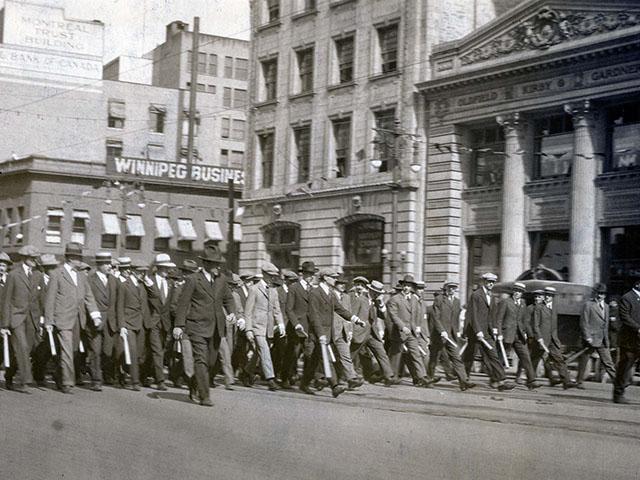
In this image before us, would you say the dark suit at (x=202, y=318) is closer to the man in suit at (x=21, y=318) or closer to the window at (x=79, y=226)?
the man in suit at (x=21, y=318)

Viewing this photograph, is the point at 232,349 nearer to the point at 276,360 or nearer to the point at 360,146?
the point at 276,360

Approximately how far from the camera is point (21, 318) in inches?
548

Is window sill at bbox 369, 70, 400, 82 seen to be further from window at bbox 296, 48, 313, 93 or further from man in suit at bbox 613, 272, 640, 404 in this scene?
man in suit at bbox 613, 272, 640, 404

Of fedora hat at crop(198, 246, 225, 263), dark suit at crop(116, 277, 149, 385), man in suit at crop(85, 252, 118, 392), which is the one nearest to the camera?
fedora hat at crop(198, 246, 225, 263)

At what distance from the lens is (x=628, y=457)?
9.16 meters

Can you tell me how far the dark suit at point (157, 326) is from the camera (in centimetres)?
1494

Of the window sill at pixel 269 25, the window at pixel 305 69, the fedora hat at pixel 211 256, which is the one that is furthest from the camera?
the window sill at pixel 269 25

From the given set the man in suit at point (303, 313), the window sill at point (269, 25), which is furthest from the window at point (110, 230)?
the man in suit at point (303, 313)

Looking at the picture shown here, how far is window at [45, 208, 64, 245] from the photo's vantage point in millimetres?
54281

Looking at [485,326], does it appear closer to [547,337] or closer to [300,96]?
[547,337]

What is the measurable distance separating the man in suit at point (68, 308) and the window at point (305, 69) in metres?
23.9

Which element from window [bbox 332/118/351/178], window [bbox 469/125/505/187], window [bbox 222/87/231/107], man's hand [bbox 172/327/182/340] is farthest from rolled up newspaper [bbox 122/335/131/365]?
window [bbox 222/87/231/107]

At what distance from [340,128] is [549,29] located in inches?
398

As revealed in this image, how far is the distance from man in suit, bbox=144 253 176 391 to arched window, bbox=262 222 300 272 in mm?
21394
